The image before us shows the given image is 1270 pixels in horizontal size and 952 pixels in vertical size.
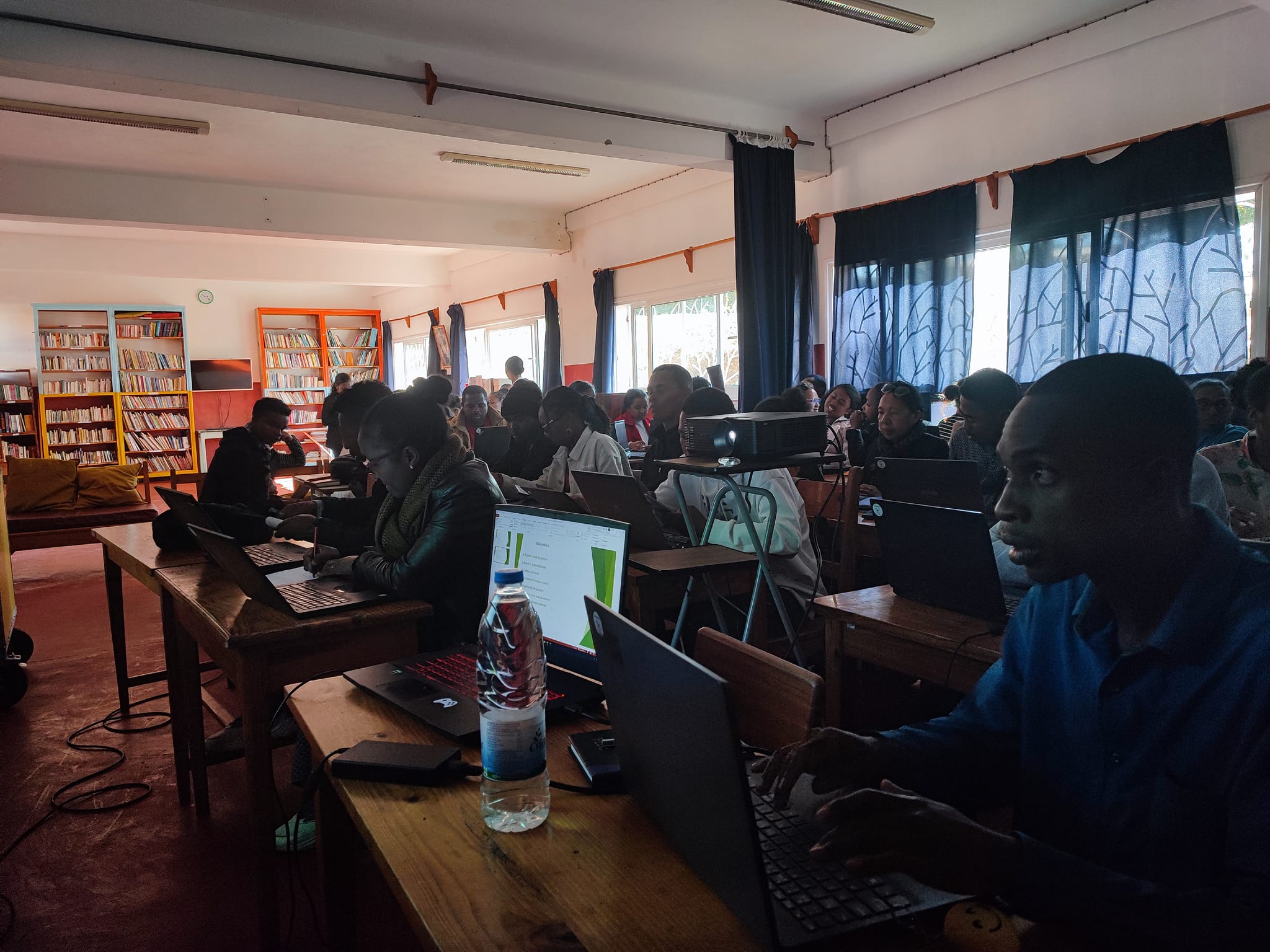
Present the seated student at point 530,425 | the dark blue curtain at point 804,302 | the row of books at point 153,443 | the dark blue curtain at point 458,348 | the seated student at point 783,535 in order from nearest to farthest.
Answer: the seated student at point 783,535, the seated student at point 530,425, the dark blue curtain at point 804,302, the row of books at point 153,443, the dark blue curtain at point 458,348

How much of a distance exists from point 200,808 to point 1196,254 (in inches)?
201

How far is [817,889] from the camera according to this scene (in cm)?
88

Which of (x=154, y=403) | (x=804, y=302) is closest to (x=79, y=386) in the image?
(x=154, y=403)

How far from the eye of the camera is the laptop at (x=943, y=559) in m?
1.90

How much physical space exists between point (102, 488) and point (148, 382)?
6849mm

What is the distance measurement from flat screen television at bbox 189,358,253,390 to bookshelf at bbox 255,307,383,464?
296 millimetres

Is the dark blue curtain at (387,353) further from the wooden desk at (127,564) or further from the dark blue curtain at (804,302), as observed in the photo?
the wooden desk at (127,564)

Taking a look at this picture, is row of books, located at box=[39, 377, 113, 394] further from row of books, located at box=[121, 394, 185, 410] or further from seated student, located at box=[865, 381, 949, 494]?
seated student, located at box=[865, 381, 949, 494]

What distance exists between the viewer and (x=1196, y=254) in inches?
174

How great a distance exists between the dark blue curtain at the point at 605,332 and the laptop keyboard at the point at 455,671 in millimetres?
7640

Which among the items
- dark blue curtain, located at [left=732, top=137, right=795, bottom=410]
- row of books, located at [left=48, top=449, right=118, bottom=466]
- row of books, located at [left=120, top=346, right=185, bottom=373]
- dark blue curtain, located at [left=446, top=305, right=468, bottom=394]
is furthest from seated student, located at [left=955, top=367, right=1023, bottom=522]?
row of books, located at [left=120, top=346, right=185, bottom=373]

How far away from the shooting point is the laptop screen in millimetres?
1440

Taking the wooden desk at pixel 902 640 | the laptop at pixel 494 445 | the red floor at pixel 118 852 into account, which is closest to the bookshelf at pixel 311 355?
the laptop at pixel 494 445

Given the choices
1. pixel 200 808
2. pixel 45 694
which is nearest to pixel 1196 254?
pixel 200 808
